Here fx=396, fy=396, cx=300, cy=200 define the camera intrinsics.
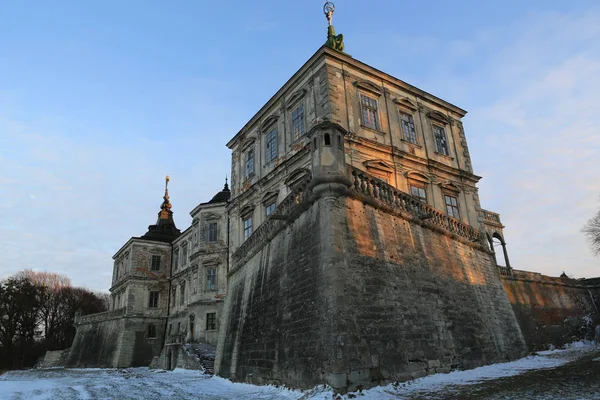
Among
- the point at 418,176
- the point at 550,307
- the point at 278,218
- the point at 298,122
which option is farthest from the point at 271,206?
the point at 550,307

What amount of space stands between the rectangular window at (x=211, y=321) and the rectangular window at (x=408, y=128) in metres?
18.1

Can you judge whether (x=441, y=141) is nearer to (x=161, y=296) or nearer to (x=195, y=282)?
(x=195, y=282)

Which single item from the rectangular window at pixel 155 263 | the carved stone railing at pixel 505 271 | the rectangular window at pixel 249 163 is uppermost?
the rectangular window at pixel 249 163

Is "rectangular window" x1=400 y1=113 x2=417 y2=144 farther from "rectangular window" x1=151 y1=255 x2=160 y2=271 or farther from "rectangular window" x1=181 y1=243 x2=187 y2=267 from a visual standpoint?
"rectangular window" x1=151 y1=255 x2=160 y2=271

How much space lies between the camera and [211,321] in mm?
28250

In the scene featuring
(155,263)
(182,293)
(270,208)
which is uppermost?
(155,263)

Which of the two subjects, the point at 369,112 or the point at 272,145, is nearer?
the point at 369,112

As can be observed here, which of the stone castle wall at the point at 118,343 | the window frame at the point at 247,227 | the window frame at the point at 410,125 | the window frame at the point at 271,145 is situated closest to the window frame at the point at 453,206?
the window frame at the point at 410,125

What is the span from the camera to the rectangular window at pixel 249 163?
23.6m

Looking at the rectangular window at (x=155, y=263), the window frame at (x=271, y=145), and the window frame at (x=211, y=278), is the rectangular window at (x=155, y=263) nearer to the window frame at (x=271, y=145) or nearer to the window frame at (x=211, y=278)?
the window frame at (x=211, y=278)

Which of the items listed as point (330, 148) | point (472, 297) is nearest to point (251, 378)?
point (330, 148)

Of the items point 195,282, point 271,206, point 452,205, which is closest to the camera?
point 271,206

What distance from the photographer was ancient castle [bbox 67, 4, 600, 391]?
10250 millimetres

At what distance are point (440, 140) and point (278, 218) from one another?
13134 mm
